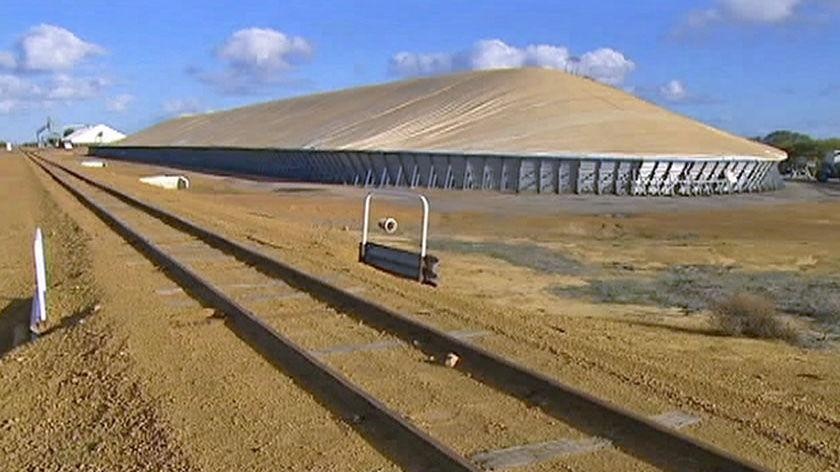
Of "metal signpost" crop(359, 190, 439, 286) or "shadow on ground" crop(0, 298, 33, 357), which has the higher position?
"metal signpost" crop(359, 190, 439, 286)

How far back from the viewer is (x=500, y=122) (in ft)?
215

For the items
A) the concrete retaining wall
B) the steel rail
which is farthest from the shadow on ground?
the concrete retaining wall

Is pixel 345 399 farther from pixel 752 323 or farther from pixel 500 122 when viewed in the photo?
pixel 500 122

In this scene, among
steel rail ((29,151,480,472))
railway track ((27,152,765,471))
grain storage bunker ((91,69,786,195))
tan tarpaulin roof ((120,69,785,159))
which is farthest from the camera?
tan tarpaulin roof ((120,69,785,159))

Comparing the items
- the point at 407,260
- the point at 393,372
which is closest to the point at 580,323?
the point at 407,260

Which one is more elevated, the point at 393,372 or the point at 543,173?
the point at 393,372

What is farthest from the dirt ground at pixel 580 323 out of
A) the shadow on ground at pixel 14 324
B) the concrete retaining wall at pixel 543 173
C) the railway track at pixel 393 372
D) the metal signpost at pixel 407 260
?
the concrete retaining wall at pixel 543 173

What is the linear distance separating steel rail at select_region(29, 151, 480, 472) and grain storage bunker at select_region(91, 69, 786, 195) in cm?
4566

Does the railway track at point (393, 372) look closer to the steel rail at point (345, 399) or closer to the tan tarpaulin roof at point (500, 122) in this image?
the steel rail at point (345, 399)

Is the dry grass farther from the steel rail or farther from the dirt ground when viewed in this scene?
the steel rail

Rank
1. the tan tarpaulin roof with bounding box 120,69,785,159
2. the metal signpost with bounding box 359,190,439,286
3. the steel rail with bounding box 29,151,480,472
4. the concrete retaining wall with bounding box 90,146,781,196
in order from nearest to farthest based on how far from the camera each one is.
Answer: the steel rail with bounding box 29,151,480,472
the metal signpost with bounding box 359,190,439,286
the concrete retaining wall with bounding box 90,146,781,196
the tan tarpaulin roof with bounding box 120,69,785,159

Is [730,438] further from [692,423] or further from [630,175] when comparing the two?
[630,175]

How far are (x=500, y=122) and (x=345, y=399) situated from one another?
5946cm

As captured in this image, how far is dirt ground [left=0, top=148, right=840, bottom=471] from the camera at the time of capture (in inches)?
261
